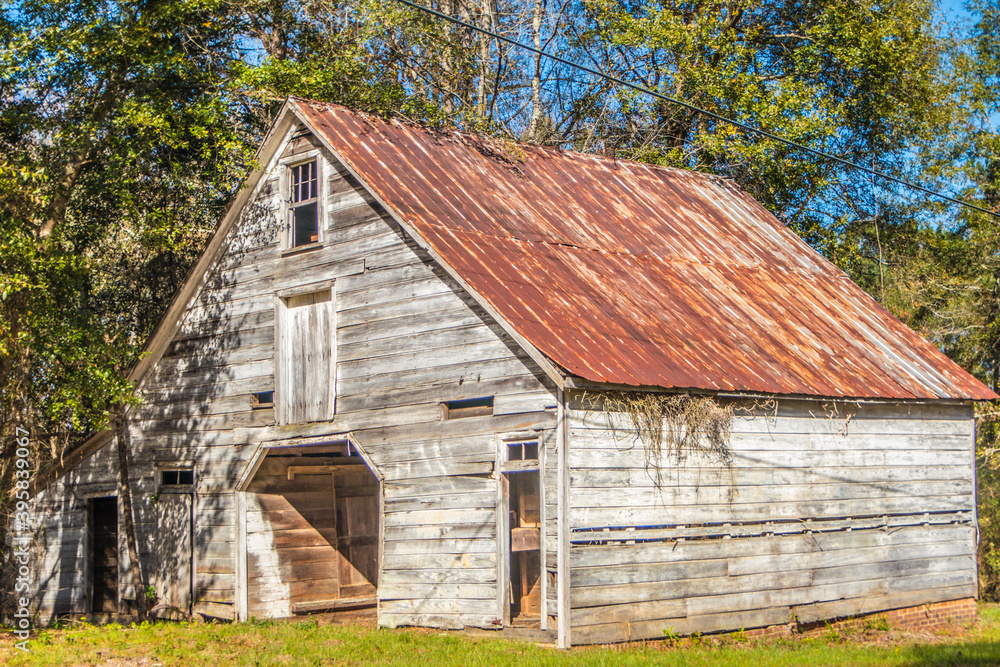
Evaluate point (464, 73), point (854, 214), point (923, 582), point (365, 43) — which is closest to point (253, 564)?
point (923, 582)

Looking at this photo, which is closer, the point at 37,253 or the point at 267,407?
the point at 37,253

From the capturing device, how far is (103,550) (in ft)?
63.4

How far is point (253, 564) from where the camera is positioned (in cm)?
1664

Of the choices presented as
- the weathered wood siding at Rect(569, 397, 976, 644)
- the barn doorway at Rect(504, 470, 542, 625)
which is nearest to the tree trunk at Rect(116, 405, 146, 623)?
the barn doorway at Rect(504, 470, 542, 625)

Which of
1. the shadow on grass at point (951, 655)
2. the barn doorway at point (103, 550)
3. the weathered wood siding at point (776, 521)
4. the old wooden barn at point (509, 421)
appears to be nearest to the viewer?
the shadow on grass at point (951, 655)

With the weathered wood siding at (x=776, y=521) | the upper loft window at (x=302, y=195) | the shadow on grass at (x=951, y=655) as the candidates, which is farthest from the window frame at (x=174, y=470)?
the shadow on grass at (x=951, y=655)

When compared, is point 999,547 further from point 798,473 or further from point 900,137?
point 798,473

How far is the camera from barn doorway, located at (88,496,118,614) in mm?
19156

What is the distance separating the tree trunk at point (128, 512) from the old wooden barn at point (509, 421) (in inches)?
5.5

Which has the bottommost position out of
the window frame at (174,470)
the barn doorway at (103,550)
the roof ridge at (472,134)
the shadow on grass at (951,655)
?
the shadow on grass at (951,655)

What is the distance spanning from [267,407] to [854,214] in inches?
781

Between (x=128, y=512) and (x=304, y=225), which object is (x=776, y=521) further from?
(x=128, y=512)

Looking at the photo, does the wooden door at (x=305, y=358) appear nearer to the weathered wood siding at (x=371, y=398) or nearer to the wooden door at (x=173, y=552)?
the weathered wood siding at (x=371, y=398)

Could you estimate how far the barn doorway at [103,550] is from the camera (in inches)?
754
